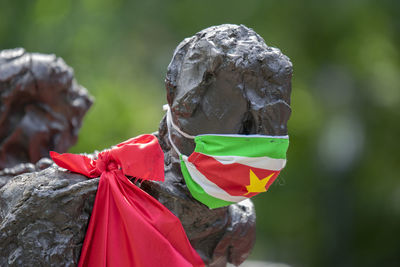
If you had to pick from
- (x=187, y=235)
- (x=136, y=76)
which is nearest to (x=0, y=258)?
(x=187, y=235)

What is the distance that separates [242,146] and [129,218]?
31 cm

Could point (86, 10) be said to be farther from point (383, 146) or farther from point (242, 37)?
point (242, 37)

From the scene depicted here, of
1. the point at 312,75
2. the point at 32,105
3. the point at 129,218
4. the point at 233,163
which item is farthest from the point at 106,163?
the point at 312,75

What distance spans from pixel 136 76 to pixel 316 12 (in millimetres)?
1993

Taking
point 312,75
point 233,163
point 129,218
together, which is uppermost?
point 233,163

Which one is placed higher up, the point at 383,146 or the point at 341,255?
the point at 383,146

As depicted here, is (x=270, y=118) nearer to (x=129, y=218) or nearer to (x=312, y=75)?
(x=129, y=218)

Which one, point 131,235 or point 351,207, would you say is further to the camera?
point 351,207

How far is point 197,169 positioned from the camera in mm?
1327

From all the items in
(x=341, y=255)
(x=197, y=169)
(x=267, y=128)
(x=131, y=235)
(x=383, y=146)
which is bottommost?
(x=341, y=255)

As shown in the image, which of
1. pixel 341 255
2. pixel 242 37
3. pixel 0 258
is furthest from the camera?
pixel 341 255

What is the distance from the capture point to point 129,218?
50.1 inches

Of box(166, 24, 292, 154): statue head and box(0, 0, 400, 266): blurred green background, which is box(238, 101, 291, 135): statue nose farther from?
box(0, 0, 400, 266): blurred green background

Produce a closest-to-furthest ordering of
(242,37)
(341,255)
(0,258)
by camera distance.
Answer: (0,258) → (242,37) → (341,255)
